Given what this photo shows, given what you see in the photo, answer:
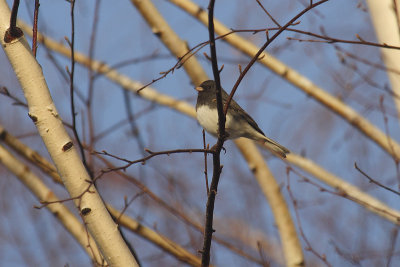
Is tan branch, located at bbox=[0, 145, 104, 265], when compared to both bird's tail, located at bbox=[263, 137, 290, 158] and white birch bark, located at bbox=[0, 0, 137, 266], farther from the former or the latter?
bird's tail, located at bbox=[263, 137, 290, 158]

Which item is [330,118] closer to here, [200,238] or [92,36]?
[200,238]

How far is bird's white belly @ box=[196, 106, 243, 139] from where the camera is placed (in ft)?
8.79

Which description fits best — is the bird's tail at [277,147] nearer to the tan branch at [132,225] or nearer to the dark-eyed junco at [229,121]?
the dark-eyed junco at [229,121]

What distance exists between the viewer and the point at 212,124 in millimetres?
2682

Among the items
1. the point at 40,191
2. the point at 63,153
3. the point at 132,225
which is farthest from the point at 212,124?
the point at 63,153

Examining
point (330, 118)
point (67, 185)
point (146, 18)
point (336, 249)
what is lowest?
point (336, 249)

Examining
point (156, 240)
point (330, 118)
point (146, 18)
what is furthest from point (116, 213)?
point (330, 118)

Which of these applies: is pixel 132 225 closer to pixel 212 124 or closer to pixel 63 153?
pixel 212 124

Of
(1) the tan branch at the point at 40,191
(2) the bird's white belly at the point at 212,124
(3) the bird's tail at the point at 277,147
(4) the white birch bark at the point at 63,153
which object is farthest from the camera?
(2) the bird's white belly at the point at 212,124

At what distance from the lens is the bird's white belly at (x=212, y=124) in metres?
2.68

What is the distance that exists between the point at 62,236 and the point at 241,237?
1.77m

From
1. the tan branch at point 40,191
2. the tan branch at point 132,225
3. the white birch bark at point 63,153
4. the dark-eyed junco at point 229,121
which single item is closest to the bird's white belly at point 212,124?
the dark-eyed junco at point 229,121

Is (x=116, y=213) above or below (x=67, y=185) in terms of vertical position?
above

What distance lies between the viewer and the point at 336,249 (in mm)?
2617
